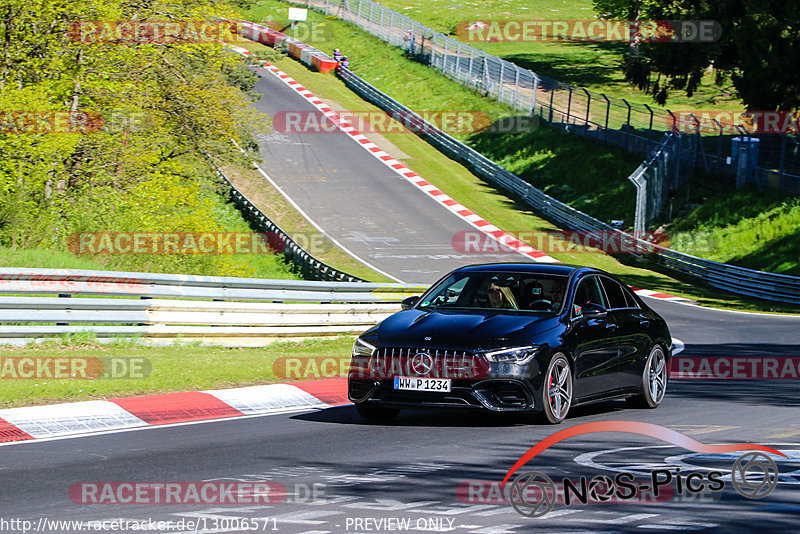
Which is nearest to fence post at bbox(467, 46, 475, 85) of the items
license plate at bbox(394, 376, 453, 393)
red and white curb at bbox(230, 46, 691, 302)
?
red and white curb at bbox(230, 46, 691, 302)

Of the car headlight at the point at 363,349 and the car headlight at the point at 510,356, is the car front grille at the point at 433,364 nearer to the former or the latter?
the car headlight at the point at 510,356

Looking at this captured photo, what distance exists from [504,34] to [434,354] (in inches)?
3069

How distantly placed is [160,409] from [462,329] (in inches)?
127

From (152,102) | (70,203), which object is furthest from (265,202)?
(70,203)

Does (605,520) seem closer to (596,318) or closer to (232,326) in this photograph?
(596,318)

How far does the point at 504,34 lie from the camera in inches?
3334

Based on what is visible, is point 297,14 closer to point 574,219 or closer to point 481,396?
point 574,219

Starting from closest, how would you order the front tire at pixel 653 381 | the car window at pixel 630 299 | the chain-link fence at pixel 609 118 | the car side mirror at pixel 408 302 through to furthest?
the car side mirror at pixel 408 302 → the front tire at pixel 653 381 → the car window at pixel 630 299 → the chain-link fence at pixel 609 118

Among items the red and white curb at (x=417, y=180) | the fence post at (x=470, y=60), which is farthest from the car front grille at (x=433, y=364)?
the fence post at (x=470, y=60)

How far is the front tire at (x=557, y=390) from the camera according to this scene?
9.81m

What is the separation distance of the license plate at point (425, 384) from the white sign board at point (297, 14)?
2596 inches

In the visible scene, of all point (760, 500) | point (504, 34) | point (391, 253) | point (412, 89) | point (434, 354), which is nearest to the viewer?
point (760, 500)

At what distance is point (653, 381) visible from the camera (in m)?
11.8

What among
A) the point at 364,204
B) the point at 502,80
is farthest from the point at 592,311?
the point at 502,80
